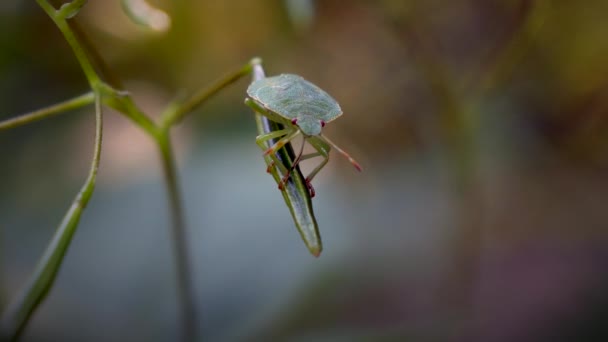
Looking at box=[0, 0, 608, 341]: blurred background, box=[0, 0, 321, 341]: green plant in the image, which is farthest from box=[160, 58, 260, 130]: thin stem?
box=[0, 0, 608, 341]: blurred background

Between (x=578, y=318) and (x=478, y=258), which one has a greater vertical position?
(x=478, y=258)

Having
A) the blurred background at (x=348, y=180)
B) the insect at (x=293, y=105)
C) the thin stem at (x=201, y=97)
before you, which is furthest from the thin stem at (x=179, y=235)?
the insect at (x=293, y=105)

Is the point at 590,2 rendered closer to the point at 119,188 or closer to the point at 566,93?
the point at 566,93

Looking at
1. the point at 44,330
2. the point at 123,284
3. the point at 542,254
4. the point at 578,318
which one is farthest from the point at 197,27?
the point at 578,318

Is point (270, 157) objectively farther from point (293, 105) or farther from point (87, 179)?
point (87, 179)

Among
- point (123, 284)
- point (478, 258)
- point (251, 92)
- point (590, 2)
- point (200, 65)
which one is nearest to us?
point (251, 92)

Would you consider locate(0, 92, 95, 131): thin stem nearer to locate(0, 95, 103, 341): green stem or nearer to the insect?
locate(0, 95, 103, 341): green stem

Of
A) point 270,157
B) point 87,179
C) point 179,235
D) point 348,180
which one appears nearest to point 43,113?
point 87,179
